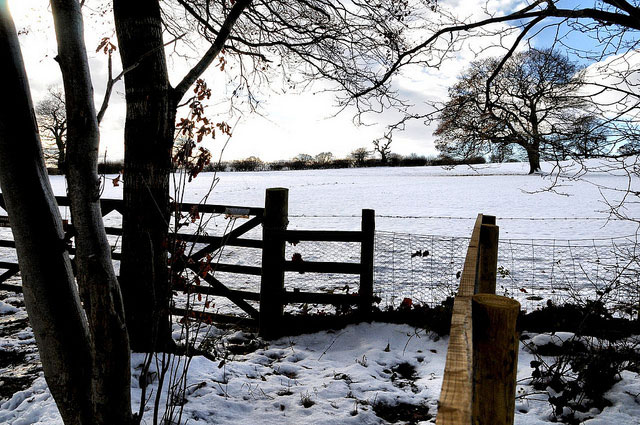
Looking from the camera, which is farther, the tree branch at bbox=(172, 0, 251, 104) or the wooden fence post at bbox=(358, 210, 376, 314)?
the wooden fence post at bbox=(358, 210, 376, 314)

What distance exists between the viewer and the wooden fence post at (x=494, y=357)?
133 centimetres

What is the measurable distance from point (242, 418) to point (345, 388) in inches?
38.5

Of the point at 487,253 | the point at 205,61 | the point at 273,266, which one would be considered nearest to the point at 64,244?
the point at 205,61

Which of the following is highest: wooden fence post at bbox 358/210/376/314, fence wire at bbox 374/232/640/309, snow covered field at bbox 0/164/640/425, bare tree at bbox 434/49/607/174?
bare tree at bbox 434/49/607/174

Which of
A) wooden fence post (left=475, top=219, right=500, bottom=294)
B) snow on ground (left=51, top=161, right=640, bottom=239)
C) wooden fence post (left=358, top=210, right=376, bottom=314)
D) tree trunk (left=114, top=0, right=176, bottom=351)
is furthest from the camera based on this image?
snow on ground (left=51, top=161, right=640, bottom=239)

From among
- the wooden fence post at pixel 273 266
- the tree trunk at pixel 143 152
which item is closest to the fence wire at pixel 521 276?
the wooden fence post at pixel 273 266

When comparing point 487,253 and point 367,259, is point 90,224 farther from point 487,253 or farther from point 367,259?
point 367,259

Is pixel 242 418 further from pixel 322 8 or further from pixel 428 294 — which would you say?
pixel 322 8

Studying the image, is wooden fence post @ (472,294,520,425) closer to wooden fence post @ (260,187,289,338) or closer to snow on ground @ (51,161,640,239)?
wooden fence post @ (260,187,289,338)

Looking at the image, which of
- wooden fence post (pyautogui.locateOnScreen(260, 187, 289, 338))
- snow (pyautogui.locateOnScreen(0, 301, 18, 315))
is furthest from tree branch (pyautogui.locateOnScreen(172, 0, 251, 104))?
snow (pyautogui.locateOnScreen(0, 301, 18, 315))

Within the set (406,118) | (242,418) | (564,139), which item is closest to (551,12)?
(564,139)

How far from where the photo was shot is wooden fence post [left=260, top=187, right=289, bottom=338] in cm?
515

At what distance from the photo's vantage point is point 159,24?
384 cm

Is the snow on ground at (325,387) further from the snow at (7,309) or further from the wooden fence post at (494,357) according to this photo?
the snow at (7,309)
